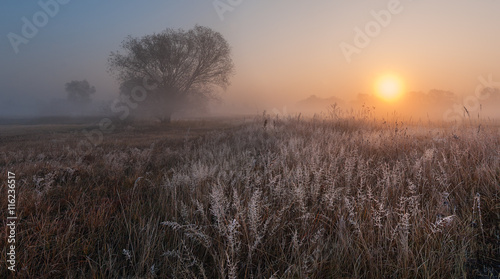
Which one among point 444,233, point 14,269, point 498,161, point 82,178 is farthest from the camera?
point 82,178

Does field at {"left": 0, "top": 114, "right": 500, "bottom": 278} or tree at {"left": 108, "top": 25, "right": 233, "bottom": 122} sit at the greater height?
tree at {"left": 108, "top": 25, "right": 233, "bottom": 122}

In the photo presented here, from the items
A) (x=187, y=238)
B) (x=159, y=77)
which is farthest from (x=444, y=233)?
(x=159, y=77)

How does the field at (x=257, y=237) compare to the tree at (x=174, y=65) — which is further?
the tree at (x=174, y=65)

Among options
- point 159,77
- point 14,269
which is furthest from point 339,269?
point 159,77

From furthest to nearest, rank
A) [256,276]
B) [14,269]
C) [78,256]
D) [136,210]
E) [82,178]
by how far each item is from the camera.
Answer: [82,178]
[136,210]
[78,256]
[256,276]
[14,269]

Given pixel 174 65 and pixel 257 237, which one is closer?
pixel 257 237

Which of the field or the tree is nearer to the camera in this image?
the field

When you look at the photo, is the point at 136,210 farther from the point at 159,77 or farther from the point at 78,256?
the point at 159,77

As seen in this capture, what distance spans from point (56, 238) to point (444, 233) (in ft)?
10.1

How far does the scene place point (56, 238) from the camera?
5.78 ft

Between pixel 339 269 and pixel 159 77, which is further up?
pixel 159 77

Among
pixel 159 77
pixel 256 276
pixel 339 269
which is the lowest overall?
pixel 256 276

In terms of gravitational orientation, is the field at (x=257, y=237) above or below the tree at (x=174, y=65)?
below

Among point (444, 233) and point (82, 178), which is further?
point (82, 178)
